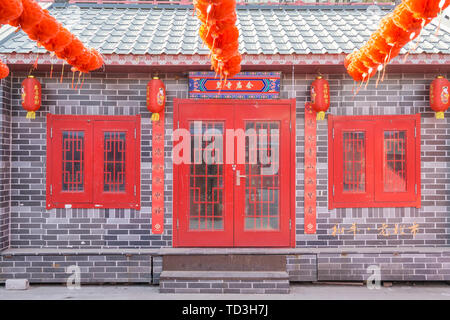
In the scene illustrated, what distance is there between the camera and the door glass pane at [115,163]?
5.14 metres

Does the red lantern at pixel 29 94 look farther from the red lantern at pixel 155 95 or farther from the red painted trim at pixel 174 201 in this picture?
the red painted trim at pixel 174 201

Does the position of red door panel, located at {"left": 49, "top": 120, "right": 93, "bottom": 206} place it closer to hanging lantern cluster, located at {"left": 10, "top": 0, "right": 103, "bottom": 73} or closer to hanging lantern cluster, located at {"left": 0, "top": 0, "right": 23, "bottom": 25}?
hanging lantern cluster, located at {"left": 10, "top": 0, "right": 103, "bottom": 73}

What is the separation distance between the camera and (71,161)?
513 cm

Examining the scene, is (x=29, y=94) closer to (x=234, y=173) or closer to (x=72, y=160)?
(x=72, y=160)

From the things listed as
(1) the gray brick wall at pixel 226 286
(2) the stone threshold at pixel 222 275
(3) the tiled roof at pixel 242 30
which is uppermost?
(3) the tiled roof at pixel 242 30

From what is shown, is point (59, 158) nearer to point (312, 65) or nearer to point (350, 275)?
point (312, 65)

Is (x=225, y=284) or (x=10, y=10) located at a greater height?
(x=10, y=10)

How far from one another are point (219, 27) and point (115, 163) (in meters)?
3.21

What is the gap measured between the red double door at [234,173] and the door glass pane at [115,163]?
85 centimetres

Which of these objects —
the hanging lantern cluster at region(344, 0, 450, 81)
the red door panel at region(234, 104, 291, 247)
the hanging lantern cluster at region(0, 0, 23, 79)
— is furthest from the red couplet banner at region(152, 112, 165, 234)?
the hanging lantern cluster at region(344, 0, 450, 81)

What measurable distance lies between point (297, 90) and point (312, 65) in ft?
1.89

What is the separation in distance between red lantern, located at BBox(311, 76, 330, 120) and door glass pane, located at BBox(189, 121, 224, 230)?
4.93ft

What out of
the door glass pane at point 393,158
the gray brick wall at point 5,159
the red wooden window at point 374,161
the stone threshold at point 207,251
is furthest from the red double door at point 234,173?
the gray brick wall at point 5,159

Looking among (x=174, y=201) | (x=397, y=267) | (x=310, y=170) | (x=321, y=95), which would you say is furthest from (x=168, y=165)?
(x=397, y=267)
